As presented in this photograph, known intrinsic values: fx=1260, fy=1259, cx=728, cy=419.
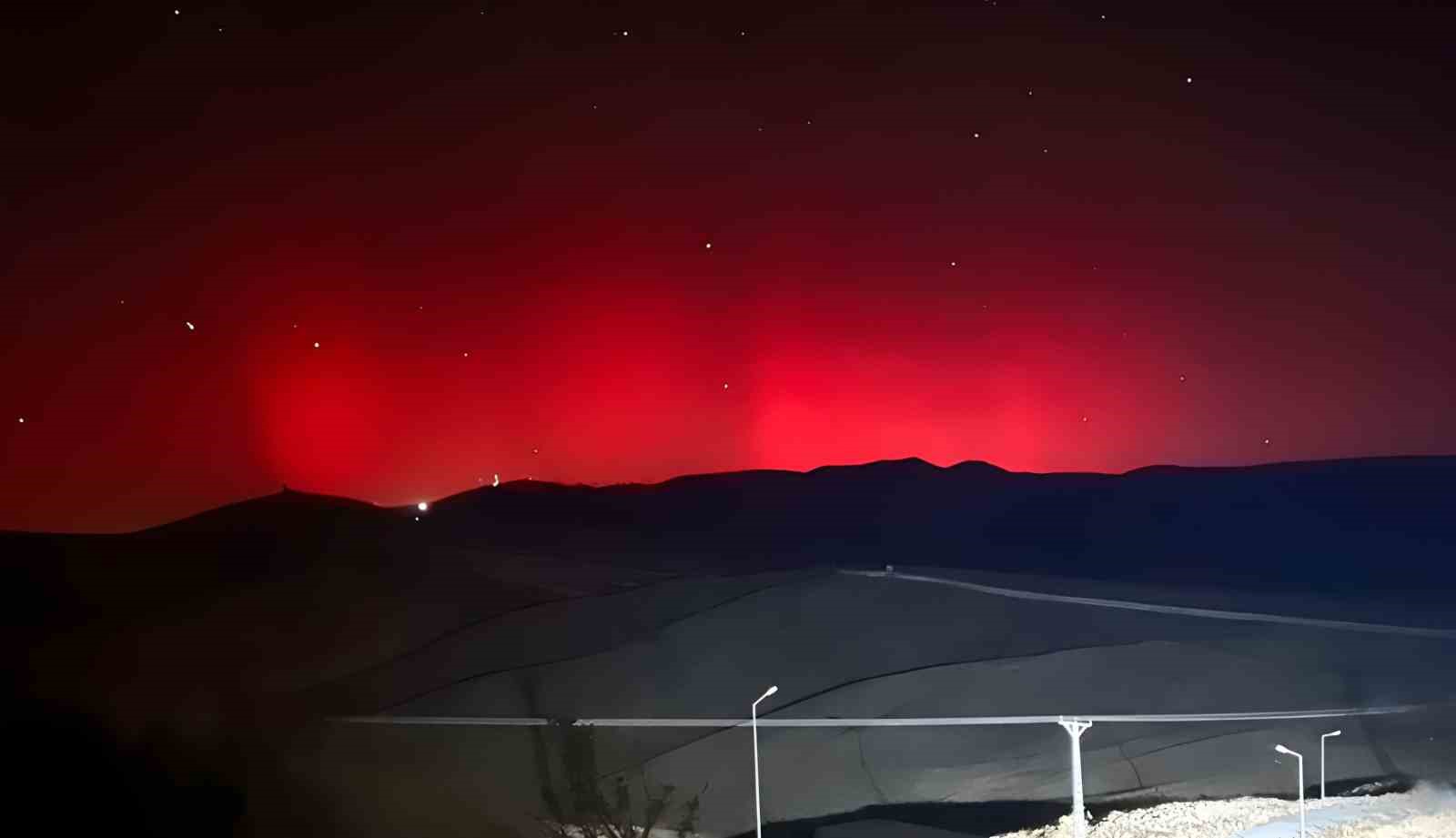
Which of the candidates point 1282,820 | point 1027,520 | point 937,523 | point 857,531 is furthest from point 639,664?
point 1027,520

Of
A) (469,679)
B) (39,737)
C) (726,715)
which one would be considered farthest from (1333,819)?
(39,737)

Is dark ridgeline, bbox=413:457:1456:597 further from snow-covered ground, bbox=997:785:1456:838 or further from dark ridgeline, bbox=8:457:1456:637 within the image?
snow-covered ground, bbox=997:785:1456:838

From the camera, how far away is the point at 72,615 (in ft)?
133

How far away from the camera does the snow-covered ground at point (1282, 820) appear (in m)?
18.7

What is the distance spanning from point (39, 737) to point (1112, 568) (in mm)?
42694

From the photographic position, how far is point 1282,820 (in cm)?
2033

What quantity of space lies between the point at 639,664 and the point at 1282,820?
61.8 feet

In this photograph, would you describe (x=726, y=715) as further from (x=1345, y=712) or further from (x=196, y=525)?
(x=196, y=525)

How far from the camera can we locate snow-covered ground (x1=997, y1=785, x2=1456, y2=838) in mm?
18703

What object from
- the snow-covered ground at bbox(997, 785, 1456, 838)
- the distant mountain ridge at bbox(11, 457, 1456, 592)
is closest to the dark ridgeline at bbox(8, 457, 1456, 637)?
the distant mountain ridge at bbox(11, 457, 1456, 592)

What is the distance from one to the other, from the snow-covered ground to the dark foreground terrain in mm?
4361

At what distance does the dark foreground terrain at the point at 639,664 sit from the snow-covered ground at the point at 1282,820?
4.36m

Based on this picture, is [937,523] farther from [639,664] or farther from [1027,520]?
[639,664]

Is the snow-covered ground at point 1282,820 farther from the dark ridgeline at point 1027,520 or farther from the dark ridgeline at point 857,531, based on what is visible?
the dark ridgeline at point 1027,520
